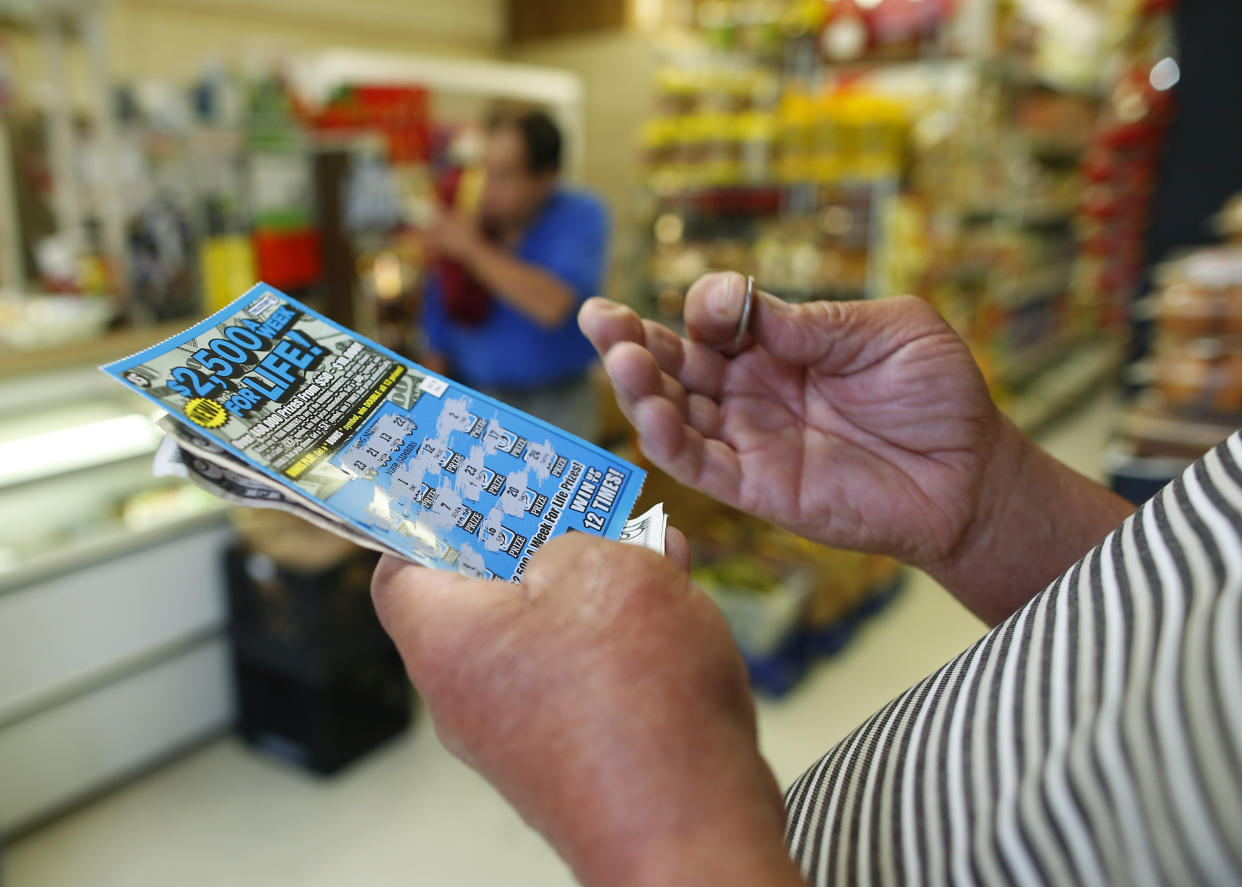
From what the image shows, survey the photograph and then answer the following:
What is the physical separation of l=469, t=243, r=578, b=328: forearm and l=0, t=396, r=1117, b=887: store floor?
1356 millimetres

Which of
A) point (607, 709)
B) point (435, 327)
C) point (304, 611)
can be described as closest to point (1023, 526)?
point (607, 709)

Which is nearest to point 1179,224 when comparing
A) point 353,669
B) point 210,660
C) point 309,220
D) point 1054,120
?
point 1054,120

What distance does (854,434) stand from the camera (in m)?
0.99

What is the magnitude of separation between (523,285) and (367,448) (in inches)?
80.6

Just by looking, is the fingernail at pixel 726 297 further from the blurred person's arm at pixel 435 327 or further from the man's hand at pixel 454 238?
the blurred person's arm at pixel 435 327

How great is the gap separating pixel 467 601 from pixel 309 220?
11.5 feet

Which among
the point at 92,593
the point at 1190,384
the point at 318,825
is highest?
the point at 1190,384

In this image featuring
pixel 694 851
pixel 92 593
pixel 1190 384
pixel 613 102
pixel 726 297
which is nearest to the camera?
pixel 694 851

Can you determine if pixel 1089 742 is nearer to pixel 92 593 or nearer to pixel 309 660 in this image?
pixel 309 660

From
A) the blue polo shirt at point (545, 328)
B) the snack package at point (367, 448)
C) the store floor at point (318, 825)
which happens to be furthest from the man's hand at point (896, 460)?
the blue polo shirt at point (545, 328)

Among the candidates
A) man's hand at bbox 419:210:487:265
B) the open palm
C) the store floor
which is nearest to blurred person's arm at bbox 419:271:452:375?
man's hand at bbox 419:210:487:265

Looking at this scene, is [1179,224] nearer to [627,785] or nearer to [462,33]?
[627,785]

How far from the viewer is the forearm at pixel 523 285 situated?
106 inches

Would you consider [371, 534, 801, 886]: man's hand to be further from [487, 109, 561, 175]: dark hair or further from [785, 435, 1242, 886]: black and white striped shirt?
[487, 109, 561, 175]: dark hair
